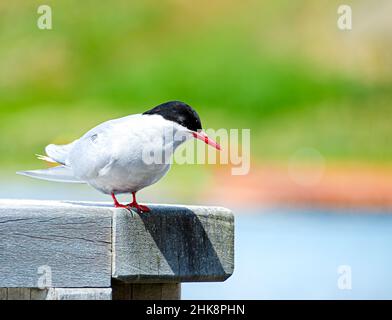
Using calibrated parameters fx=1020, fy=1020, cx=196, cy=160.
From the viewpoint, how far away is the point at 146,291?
93.5 inches

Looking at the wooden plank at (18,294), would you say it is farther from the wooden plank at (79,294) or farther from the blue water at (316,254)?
the blue water at (316,254)

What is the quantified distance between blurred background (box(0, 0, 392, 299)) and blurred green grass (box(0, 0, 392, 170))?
0.07 ft

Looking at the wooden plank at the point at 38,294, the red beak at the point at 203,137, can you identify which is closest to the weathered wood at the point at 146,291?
the wooden plank at the point at 38,294

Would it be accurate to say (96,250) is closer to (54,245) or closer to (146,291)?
(54,245)

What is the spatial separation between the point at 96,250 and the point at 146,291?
260mm

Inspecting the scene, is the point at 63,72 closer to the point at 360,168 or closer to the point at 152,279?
the point at 360,168

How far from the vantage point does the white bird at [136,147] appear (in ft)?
7.92

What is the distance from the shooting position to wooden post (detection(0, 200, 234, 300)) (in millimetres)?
2100

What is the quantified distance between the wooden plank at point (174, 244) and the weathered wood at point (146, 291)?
71 millimetres

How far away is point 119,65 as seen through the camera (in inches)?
475

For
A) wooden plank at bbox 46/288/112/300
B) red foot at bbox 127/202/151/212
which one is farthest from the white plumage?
wooden plank at bbox 46/288/112/300

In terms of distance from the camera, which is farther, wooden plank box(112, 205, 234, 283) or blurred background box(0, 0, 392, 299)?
blurred background box(0, 0, 392, 299)

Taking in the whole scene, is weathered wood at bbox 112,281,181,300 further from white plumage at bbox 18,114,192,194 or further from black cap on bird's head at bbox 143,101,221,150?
black cap on bird's head at bbox 143,101,221,150
